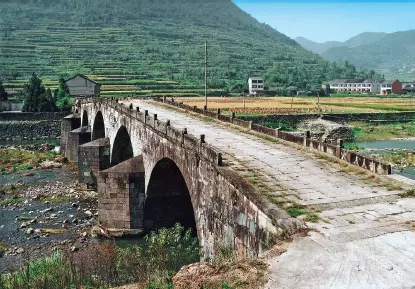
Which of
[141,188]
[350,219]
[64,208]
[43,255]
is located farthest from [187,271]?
[64,208]

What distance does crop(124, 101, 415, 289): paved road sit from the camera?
8.16m

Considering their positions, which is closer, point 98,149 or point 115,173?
point 115,173

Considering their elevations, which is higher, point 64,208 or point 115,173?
point 115,173

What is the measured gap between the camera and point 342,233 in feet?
32.8

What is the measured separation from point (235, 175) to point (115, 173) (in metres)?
13.5

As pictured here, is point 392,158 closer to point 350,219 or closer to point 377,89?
point 350,219

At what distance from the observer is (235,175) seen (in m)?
14.0

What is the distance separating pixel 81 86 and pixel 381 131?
56264mm

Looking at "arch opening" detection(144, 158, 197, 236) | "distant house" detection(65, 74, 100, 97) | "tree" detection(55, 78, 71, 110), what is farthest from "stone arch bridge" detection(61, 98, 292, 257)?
"distant house" detection(65, 74, 100, 97)

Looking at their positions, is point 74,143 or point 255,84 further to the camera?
point 255,84

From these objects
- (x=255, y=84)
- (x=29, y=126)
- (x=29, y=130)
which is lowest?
(x=29, y=130)

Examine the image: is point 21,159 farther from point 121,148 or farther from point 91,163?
point 121,148

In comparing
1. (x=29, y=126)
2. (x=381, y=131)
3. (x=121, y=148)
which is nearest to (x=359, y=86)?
(x=381, y=131)

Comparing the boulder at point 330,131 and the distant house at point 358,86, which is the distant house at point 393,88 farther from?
the boulder at point 330,131
